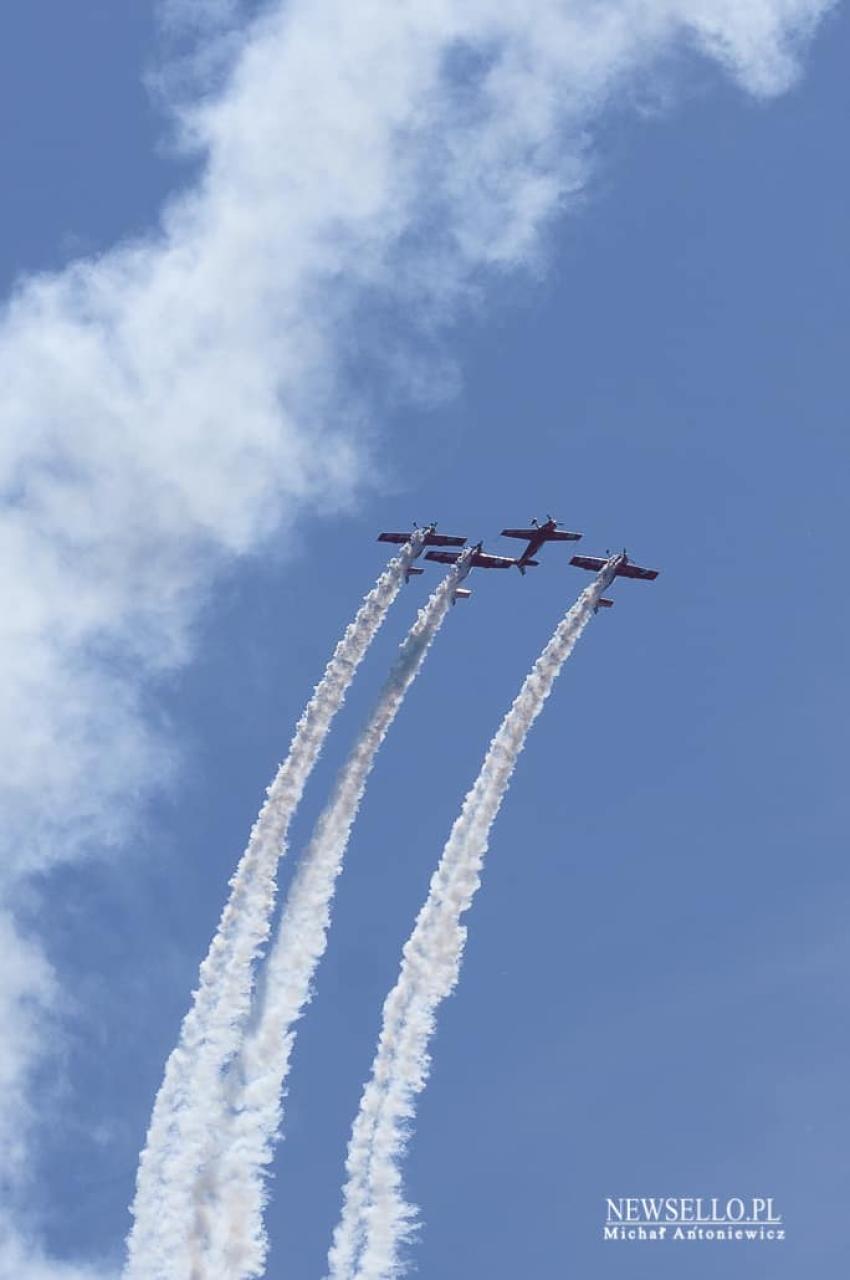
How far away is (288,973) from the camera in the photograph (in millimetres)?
129375

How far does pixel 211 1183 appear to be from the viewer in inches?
4906

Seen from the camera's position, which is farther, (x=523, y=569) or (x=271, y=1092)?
(x=523, y=569)

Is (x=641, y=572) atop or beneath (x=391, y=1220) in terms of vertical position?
atop

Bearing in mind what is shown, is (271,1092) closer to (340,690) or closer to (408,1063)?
(408,1063)

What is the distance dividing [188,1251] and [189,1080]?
313 inches

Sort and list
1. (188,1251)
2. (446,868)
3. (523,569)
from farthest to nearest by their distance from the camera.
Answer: (523,569)
(446,868)
(188,1251)

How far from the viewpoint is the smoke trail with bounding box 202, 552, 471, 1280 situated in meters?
124

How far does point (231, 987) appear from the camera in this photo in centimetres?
12875

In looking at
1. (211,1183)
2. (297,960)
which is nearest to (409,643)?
(297,960)

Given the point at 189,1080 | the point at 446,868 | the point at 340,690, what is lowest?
the point at 189,1080

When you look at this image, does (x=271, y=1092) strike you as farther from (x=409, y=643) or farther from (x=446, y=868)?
(x=409, y=643)

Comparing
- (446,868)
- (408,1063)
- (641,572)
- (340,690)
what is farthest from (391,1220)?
(641,572)

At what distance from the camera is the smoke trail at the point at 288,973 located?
124 meters

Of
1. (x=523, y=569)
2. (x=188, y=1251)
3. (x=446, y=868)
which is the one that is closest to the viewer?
(x=188, y=1251)
